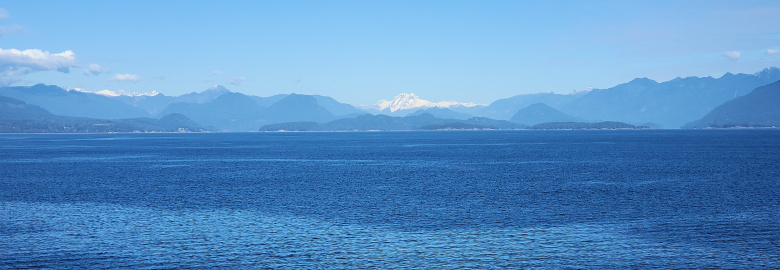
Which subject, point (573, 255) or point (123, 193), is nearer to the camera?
point (573, 255)

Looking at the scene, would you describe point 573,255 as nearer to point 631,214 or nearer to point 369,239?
point 369,239

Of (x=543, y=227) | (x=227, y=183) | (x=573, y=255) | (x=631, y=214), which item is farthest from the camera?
(x=227, y=183)

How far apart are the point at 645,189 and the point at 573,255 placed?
4536 centimetres

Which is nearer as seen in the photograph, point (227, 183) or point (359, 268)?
point (359, 268)

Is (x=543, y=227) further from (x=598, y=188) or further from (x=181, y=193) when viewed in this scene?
(x=181, y=193)

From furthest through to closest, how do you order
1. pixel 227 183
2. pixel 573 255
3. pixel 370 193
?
1. pixel 227 183
2. pixel 370 193
3. pixel 573 255

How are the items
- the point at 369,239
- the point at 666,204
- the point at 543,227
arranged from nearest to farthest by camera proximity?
the point at 369,239 < the point at 543,227 < the point at 666,204

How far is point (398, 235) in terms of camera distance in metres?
50.7

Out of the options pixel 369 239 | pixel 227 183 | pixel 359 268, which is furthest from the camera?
pixel 227 183

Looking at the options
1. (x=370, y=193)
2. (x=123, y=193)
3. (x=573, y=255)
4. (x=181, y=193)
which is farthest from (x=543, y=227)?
(x=123, y=193)

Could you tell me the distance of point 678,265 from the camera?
40094mm

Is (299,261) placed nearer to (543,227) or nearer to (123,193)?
(543,227)

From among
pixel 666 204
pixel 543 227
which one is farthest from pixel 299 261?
pixel 666 204

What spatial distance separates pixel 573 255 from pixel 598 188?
4452cm
